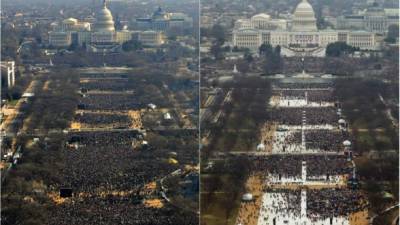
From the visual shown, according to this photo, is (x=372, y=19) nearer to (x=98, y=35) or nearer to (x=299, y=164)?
(x=98, y=35)

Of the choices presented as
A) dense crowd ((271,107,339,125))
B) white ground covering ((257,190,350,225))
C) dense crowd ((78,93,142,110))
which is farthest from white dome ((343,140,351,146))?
dense crowd ((78,93,142,110))

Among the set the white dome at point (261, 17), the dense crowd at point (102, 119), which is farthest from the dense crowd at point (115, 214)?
the white dome at point (261, 17)

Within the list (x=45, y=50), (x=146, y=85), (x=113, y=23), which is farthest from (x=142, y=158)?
(x=113, y=23)

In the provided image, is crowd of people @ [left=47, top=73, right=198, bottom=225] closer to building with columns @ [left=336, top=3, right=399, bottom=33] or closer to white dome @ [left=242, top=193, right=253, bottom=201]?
white dome @ [left=242, top=193, right=253, bottom=201]

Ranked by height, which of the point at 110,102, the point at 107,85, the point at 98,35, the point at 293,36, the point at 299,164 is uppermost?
the point at 299,164

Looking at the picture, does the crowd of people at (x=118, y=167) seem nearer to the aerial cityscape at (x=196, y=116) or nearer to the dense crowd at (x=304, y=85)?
the aerial cityscape at (x=196, y=116)

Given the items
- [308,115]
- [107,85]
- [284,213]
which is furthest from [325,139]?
[107,85]

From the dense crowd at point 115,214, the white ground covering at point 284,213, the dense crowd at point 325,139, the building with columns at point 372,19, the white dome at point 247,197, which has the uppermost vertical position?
the dense crowd at point 115,214
